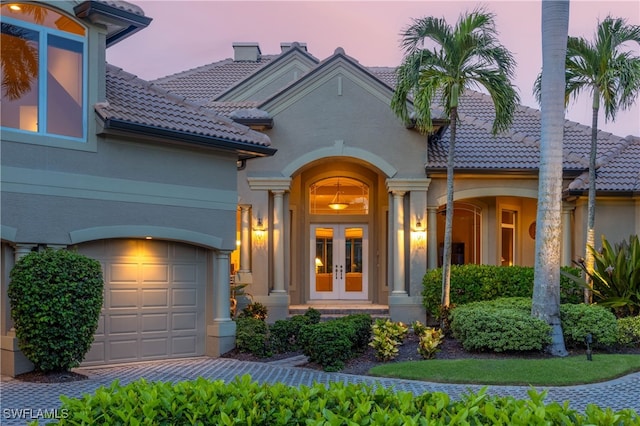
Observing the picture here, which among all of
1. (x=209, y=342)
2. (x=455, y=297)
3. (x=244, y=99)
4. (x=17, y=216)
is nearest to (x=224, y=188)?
(x=209, y=342)

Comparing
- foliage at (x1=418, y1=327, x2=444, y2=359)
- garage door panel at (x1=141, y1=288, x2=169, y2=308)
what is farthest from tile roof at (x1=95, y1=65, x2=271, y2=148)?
foliage at (x1=418, y1=327, x2=444, y2=359)

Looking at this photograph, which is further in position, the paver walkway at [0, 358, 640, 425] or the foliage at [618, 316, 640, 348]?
the foliage at [618, 316, 640, 348]

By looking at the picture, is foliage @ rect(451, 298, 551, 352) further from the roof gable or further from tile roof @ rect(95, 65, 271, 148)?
the roof gable

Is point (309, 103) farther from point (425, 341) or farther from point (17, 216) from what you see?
point (17, 216)

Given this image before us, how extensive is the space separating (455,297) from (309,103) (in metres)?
6.28

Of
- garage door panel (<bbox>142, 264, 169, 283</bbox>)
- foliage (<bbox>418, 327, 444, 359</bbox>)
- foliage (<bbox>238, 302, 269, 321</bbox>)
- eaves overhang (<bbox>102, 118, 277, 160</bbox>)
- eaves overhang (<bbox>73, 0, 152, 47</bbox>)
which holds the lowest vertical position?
foliage (<bbox>418, 327, 444, 359</bbox>)

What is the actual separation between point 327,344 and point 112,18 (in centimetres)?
696

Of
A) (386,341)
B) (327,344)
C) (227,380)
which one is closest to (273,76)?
(386,341)

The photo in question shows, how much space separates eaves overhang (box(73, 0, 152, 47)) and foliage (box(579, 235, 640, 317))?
1072 centimetres

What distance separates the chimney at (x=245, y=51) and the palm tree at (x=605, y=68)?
13.6 metres

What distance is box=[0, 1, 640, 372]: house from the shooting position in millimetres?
11633

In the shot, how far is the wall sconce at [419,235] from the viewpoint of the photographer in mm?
17422

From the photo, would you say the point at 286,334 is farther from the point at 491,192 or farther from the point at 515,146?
the point at 515,146

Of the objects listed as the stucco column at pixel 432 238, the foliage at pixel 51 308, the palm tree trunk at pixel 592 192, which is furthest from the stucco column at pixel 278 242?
the palm tree trunk at pixel 592 192
